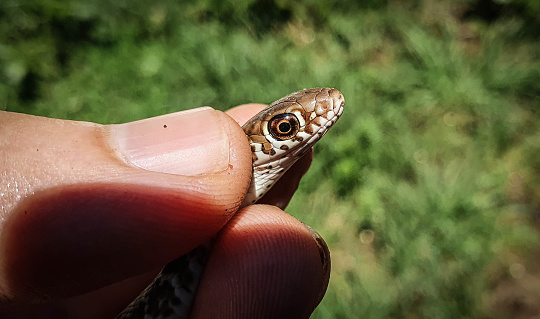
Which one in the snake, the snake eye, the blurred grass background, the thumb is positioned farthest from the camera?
the blurred grass background

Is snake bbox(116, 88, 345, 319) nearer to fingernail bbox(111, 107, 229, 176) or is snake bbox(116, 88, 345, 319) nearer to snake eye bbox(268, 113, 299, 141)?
snake eye bbox(268, 113, 299, 141)

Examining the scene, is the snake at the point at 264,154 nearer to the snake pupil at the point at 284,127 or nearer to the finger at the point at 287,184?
the snake pupil at the point at 284,127

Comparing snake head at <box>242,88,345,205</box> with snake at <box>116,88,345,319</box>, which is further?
snake head at <box>242,88,345,205</box>

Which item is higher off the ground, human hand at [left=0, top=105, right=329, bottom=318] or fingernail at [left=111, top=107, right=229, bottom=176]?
fingernail at [left=111, top=107, right=229, bottom=176]

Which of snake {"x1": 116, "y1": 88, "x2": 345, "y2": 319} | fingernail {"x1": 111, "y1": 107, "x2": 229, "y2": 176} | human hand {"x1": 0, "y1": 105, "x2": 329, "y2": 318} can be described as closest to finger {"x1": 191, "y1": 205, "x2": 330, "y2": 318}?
human hand {"x1": 0, "y1": 105, "x2": 329, "y2": 318}

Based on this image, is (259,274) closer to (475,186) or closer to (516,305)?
(516,305)

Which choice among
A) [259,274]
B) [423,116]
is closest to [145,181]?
[259,274]

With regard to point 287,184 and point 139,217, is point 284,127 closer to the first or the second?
point 287,184

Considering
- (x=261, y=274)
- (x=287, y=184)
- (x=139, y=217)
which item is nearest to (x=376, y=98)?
(x=287, y=184)

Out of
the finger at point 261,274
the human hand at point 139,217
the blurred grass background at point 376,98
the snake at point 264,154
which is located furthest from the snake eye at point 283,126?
the blurred grass background at point 376,98
